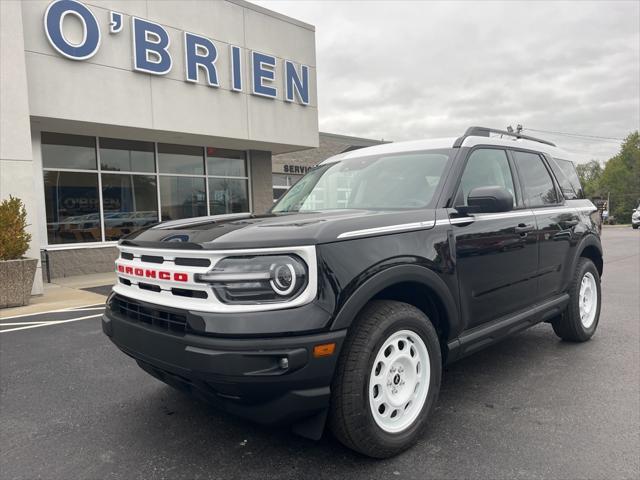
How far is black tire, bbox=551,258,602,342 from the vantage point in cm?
450

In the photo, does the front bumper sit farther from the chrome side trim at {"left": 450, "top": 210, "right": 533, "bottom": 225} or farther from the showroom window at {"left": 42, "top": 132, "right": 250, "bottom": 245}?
the showroom window at {"left": 42, "top": 132, "right": 250, "bottom": 245}

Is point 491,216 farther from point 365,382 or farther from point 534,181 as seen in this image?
point 365,382

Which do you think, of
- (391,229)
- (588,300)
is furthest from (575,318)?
(391,229)

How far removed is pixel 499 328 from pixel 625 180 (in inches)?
3312

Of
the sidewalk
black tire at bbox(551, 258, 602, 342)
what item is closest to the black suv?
black tire at bbox(551, 258, 602, 342)

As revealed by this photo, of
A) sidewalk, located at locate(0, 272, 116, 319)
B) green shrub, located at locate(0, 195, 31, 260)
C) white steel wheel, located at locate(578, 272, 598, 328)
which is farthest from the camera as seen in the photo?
green shrub, located at locate(0, 195, 31, 260)

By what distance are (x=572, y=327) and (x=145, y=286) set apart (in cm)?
395

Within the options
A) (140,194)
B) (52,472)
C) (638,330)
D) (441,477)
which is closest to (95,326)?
(52,472)

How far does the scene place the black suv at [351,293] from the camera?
2.26m

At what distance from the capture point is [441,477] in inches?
97.3

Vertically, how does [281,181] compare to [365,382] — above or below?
above

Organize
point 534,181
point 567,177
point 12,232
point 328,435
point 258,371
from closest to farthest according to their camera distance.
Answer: point 258,371 → point 328,435 → point 534,181 → point 567,177 → point 12,232

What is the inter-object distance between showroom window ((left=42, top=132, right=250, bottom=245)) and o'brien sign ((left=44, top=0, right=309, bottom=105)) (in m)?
2.30

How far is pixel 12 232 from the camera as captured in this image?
7.92m
